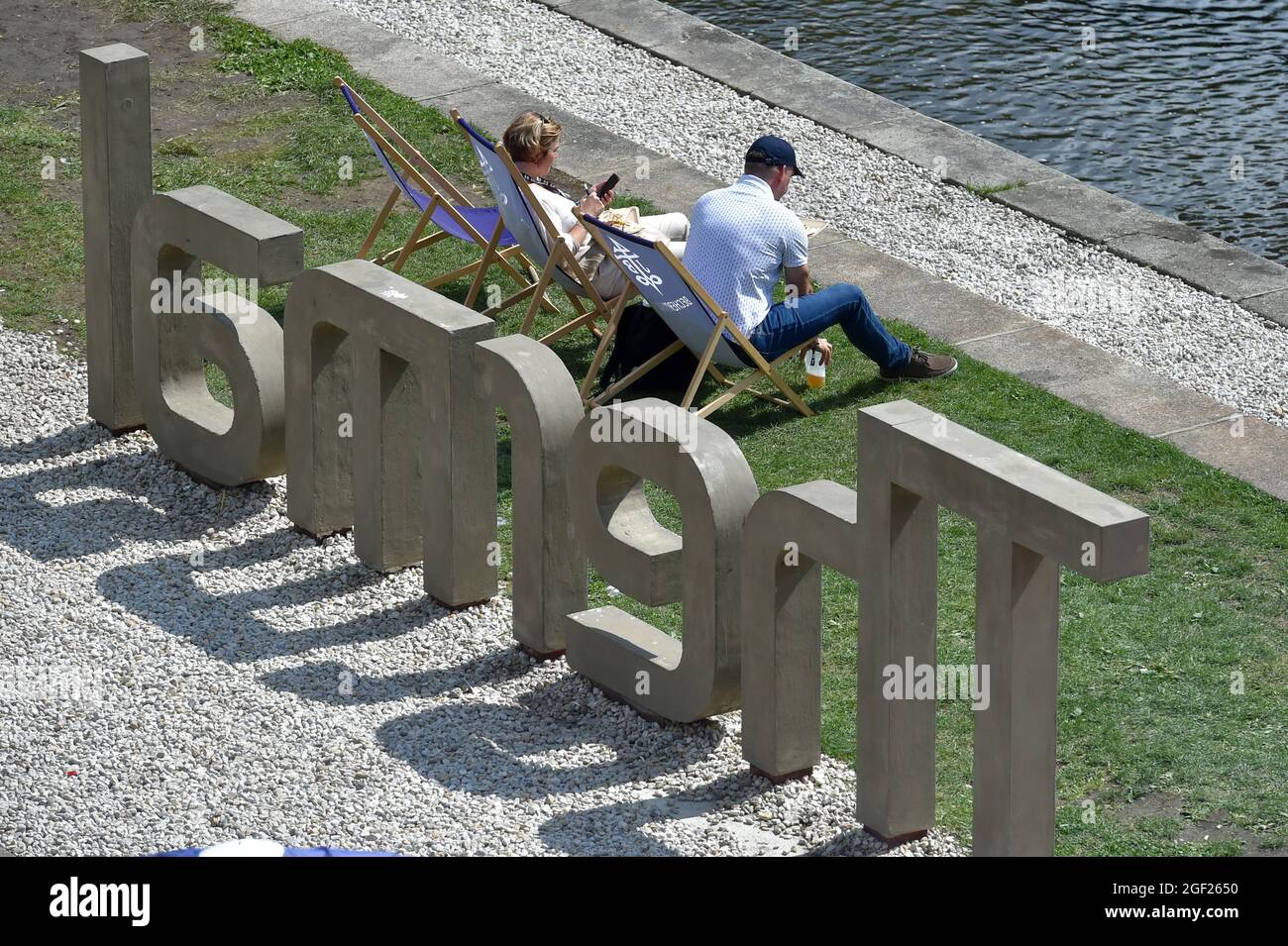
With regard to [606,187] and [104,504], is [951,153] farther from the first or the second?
[104,504]

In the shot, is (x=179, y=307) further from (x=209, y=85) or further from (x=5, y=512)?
(x=209, y=85)

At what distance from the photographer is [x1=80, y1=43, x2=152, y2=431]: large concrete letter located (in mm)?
7723

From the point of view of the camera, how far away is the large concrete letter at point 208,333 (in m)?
7.18

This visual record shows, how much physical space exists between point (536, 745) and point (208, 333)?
2.42m

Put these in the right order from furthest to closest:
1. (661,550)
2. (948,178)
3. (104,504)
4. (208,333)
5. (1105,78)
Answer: (1105,78)
(948,178)
(104,504)
(208,333)
(661,550)

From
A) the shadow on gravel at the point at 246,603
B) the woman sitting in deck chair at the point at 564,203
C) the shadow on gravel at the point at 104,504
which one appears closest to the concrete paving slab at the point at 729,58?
the woman sitting in deck chair at the point at 564,203

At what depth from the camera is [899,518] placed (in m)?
5.34

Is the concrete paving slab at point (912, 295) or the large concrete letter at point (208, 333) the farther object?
the concrete paving slab at point (912, 295)

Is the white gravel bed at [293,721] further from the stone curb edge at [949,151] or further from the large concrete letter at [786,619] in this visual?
the stone curb edge at [949,151]

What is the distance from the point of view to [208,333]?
7.60 m

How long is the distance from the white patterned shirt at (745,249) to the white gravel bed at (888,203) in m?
1.73

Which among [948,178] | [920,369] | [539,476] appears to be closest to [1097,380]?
[920,369]

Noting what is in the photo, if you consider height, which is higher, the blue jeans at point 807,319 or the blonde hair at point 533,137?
the blonde hair at point 533,137
